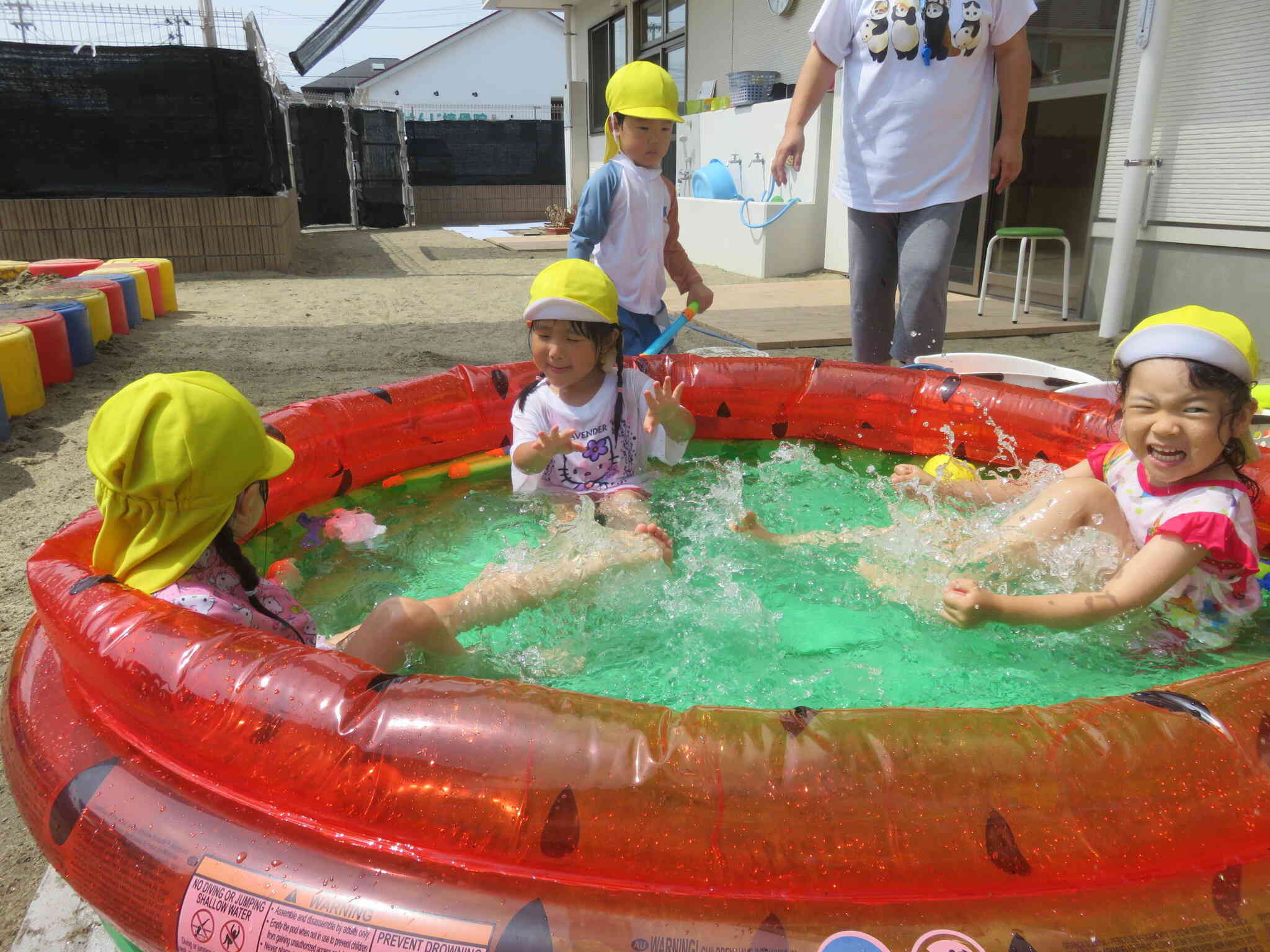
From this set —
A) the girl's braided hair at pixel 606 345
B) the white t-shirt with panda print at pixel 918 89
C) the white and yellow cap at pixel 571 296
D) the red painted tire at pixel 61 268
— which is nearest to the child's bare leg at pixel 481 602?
the girl's braided hair at pixel 606 345

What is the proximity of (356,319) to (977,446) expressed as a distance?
5.60 meters

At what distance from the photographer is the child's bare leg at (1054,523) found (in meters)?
2.38

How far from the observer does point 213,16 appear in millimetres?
9516

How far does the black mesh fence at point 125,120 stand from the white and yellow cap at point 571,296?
326 inches

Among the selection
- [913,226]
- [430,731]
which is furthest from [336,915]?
A: [913,226]

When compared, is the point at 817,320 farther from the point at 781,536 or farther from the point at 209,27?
the point at 209,27

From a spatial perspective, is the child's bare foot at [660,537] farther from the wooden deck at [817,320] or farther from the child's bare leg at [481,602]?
the wooden deck at [817,320]

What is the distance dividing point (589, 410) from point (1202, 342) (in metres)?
1.76

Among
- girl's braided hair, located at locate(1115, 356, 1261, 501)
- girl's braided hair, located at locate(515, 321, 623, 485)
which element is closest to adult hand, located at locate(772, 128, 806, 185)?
girl's braided hair, located at locate(515, 321, 623, 485)

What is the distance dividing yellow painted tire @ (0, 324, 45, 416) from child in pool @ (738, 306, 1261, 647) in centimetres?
444

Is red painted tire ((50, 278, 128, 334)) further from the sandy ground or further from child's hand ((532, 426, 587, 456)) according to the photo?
child's hand ((532, 426, 587, 456))

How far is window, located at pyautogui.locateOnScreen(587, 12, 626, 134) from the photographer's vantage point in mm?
16859

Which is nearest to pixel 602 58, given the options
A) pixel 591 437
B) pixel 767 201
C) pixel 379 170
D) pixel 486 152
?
pixel 486 152

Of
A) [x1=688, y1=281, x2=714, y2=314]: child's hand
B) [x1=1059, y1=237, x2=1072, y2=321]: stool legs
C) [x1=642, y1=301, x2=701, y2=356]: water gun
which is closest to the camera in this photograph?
[x1=688, y1=281, x2=714, y2=314]: child's hand
